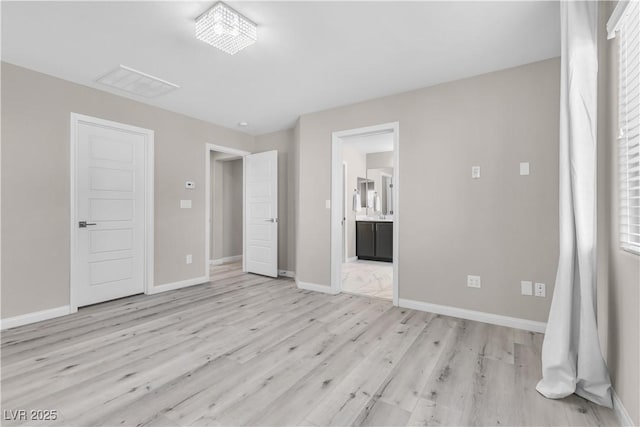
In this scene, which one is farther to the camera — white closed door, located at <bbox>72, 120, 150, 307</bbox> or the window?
white closed door, located at <bbox>72, 120, 150, 307</bbox>

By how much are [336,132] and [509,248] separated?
242cm

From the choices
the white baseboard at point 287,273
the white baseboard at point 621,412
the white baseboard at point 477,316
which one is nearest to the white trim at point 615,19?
the white baseboard at point 621,412

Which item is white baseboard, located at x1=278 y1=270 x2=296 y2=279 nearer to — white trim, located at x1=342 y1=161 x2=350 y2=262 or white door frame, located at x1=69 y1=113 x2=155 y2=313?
white trim, located at x1=342 y1=161 x2=350 y2=262

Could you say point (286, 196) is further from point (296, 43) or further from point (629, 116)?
point (629, 116)

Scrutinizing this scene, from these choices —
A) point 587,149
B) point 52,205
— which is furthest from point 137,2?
point 587,149

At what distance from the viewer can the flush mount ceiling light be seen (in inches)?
81.5

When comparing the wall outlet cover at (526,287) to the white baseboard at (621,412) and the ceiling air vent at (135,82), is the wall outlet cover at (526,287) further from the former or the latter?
the ceiling air vent at (135,82)

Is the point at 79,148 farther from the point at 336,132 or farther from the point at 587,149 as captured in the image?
the point at 587,149

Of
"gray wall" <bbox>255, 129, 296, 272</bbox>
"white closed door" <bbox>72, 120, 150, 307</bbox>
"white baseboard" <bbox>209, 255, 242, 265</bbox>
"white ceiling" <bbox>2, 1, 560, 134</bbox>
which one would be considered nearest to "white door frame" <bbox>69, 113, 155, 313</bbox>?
"white closed door" <bbox>72, 120, 150, 307</bbox>

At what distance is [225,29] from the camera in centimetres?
217

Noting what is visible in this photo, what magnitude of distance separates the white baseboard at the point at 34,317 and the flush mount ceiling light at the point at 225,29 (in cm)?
303

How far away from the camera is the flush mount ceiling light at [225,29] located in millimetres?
2070

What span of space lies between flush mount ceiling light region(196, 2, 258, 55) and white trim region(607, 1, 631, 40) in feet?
6.98

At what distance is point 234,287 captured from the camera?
14.2ft
